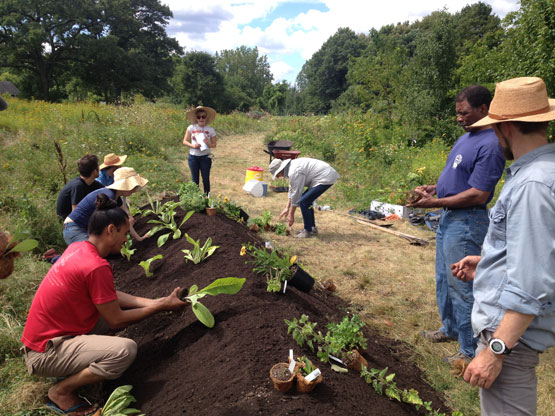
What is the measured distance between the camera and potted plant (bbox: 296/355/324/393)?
2090mm

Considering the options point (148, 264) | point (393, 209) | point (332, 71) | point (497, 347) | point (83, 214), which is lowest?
point (393, 209)

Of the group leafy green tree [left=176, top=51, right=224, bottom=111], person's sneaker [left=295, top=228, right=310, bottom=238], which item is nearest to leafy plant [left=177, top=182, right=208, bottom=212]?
person's sneaker [left=295, top=228, right=310, bottom=238]

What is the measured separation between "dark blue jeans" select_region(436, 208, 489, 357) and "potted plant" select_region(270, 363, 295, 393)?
164 cm

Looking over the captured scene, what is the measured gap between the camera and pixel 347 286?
15.3ft

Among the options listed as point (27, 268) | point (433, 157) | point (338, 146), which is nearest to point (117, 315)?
point (27, 268)

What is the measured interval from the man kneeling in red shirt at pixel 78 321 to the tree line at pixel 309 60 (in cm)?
881

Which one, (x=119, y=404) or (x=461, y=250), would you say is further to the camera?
(x=461, y=250)

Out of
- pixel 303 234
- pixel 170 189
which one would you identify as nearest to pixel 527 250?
pixel 303 234

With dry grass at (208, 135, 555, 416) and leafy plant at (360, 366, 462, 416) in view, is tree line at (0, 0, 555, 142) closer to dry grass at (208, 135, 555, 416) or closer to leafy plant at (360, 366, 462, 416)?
dry grass at (208, 135, 555, 416)

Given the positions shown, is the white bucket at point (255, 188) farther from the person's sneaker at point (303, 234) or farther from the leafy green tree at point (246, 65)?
the leafy green tree at point (246, 65)

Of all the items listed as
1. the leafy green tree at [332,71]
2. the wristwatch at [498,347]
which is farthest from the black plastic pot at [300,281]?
the leafy green tree at [332,71]

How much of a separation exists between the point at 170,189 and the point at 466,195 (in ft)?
Result: 22.7

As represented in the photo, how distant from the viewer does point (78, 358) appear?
2.54 meters

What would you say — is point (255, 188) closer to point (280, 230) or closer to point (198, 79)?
point (280, 230)
